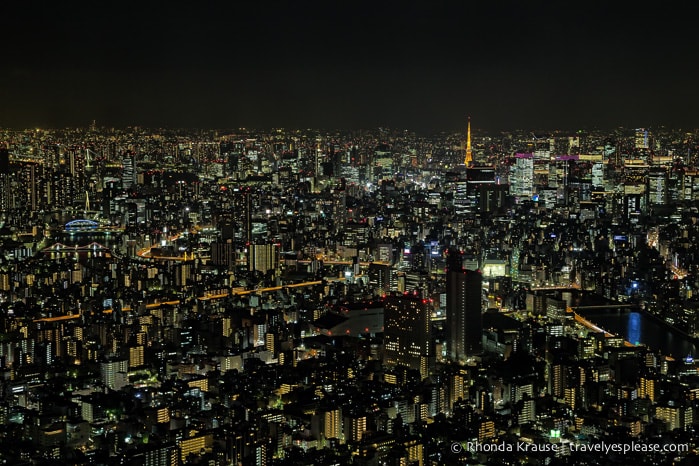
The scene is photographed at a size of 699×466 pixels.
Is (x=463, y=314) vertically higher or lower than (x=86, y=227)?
lower

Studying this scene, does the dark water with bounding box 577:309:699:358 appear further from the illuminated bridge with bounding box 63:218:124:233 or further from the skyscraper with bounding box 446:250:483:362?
the illuminated bridge with bounding box 63:218:124:233

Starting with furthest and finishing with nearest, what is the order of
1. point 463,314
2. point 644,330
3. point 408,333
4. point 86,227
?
1. point 86,227
2. point 644,330
3. point 463,314
4. point 408,333

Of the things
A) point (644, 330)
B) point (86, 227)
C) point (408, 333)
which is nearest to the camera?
point (408, 333)

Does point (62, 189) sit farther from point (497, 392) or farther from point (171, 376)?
point (497, 392)

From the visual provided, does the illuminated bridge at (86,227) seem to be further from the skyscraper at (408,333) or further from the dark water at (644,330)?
the dark water at (644,330)

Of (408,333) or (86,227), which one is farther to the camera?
(86,227)

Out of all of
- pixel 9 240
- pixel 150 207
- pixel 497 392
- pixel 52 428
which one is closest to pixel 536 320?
pixel 497 392

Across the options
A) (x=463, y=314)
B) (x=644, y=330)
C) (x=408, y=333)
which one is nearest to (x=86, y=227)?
(x=463, y=314)

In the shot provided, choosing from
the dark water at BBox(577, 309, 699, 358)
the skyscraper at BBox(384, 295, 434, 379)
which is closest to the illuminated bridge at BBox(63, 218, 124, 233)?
the skyscraper at BBox(384, 295, 434, 379)

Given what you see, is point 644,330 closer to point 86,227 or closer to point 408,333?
point 408,333
